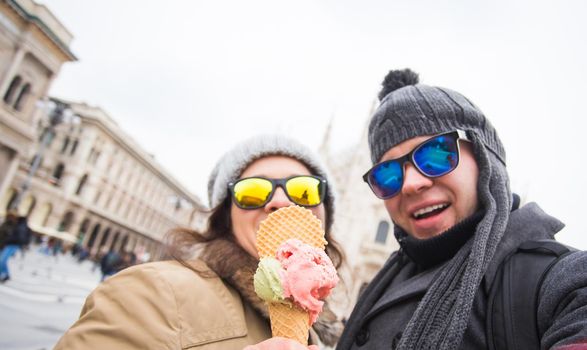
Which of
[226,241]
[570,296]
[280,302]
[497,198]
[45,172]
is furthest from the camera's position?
[45,172]

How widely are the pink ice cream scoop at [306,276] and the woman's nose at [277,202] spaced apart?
26.3 inches

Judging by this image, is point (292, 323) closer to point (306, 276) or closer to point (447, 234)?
point (306, 276)

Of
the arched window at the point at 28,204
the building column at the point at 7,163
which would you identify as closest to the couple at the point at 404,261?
the building column at the point at 7,163

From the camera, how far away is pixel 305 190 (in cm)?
197

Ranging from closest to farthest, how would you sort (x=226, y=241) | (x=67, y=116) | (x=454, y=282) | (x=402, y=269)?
(x=454, y=282) → (x=226, y=241) → (x=402, y=269) → (x=67, y=116)

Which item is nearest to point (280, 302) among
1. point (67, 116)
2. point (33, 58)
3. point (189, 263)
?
point (189, 263)

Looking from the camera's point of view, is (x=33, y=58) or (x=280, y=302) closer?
(x=280, y=302)

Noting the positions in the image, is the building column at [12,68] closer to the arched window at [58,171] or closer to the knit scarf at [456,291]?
the arched window at [58,171]

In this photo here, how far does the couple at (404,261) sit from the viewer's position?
113cm

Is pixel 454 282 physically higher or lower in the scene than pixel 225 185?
lower

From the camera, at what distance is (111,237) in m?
35.0

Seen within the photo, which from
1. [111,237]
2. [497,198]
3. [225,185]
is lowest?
[111,237]

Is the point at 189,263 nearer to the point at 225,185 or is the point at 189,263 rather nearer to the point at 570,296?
the point at 225,185

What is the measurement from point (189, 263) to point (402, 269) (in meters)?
1.14
